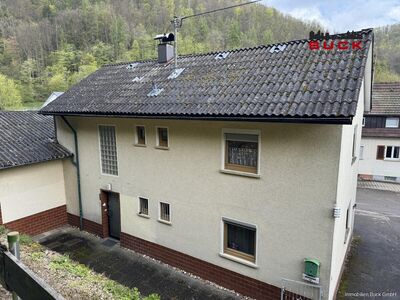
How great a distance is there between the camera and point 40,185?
11.4 meters

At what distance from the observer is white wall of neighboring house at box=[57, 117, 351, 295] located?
21.3ft

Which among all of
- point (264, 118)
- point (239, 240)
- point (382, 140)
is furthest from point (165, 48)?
point (382, 140)

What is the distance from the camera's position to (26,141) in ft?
38.3

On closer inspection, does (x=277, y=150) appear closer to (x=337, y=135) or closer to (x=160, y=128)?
(x=337, y=135)

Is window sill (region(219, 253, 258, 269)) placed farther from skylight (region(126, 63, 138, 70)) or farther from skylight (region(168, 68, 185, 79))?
skylight (region(126, 63, 138, 70))

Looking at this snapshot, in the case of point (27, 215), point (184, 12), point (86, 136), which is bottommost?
point (27, 215)

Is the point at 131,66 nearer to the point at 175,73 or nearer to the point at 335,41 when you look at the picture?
the point at 175,73

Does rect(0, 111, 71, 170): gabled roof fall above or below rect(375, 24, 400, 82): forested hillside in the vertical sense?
below

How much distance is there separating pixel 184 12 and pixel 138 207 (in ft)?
177

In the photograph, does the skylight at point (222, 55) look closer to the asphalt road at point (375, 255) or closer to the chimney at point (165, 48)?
the chimney at point (165, 48)

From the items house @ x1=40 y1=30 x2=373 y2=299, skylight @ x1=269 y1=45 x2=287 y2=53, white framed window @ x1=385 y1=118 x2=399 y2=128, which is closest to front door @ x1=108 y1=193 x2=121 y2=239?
house @ x1=40 y1=30 x2=373 y2=299

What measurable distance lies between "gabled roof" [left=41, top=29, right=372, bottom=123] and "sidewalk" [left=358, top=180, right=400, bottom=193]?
53.1ft

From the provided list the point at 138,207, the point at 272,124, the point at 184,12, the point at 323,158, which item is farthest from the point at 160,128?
the point at 184,12

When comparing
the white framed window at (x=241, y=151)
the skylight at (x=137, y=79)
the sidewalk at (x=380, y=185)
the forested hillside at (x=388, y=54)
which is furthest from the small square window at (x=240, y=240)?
the forested hillside at (x=388, y=54)
